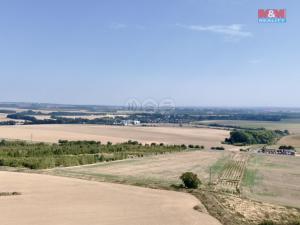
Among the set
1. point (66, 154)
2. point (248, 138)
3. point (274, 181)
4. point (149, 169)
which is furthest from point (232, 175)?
point (248, 138)

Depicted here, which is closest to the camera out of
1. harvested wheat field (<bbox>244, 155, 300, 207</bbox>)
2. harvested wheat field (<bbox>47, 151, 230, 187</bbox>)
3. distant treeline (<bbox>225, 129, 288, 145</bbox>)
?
harvested wheat field (<bbox>244, 155, 300, 207</bbox>)

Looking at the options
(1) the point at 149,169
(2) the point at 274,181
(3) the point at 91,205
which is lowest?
(2) the point at 274,181

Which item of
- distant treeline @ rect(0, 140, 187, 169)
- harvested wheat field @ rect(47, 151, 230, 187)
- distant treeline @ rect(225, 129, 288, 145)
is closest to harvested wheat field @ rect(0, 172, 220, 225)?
harvested wheat field @ rect(47, 151, 230, 187)

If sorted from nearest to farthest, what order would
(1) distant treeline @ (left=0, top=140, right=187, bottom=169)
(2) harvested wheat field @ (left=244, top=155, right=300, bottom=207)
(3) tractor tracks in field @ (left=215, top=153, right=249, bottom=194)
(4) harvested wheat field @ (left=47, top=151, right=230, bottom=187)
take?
1. (2) harvested wheat field @ (left=244, top=155, right=300, bottom=207)
2. (3) tractor tracks in field @ (left=215, top=153, right=249, bottom=194)
3. (4) harvested wheat field @ (left=47, top=151, right=230, bottom=187)
4. (1) distant treeline @ (left=0, top=140, right=187, bottom=169)

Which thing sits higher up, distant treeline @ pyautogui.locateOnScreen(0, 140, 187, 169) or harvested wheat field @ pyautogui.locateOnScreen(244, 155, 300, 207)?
distant treeline @ pyautogui.locateOnScreen(0, 140, 187, 169)

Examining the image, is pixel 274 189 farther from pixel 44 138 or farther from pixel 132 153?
pixel 44 138

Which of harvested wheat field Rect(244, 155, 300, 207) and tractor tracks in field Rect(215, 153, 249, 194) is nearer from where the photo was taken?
harvested wheat field Rect(244, 155, 300, 207)

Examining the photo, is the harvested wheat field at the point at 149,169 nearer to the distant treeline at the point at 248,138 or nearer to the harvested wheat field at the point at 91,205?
the harvested wheat field at the point at 91,205

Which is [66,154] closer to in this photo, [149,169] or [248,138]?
[149,169]

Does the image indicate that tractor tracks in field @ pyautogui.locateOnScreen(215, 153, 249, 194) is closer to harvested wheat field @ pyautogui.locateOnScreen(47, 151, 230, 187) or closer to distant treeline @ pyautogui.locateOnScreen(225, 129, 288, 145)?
harvested wheat field @ pyautogui.locateOnScreen(47, 151, 230, 187)
